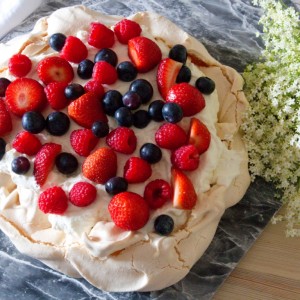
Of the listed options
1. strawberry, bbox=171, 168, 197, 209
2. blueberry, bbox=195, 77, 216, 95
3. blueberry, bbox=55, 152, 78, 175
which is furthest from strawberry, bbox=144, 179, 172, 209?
blueberry, bbox=195, 77, 216, 95

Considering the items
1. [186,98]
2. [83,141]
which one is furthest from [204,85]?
[83,141]

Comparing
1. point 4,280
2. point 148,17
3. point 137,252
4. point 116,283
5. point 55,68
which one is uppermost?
point 148,17

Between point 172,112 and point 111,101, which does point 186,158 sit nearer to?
point 172,112

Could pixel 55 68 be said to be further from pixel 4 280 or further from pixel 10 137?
pixel 4 280

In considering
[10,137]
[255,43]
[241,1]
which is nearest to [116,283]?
[10,137]

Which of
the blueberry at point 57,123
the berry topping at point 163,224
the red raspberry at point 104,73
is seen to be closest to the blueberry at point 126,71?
the red raspberry at point 104,73

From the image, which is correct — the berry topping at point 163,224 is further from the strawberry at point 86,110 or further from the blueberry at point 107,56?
the blueberry at point 107,56

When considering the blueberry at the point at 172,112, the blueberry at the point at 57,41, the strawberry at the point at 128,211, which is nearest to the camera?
the strawberry at the point at 128,211

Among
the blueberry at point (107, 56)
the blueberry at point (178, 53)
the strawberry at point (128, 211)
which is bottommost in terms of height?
the strawberry at point (128, 211)
